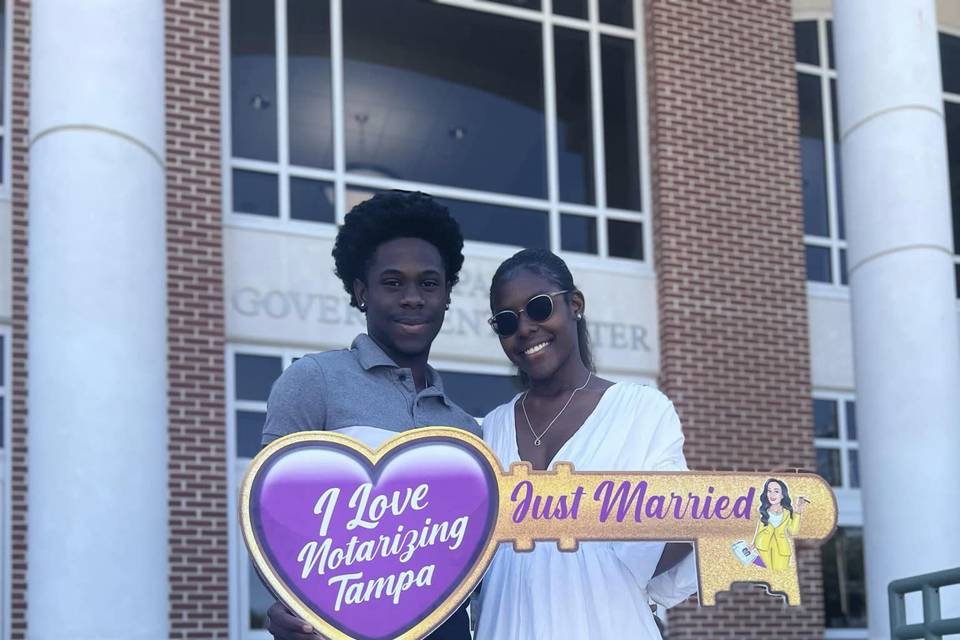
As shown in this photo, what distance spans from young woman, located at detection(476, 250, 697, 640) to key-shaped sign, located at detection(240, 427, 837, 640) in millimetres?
161

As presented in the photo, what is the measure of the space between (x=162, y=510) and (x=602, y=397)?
14.4ft

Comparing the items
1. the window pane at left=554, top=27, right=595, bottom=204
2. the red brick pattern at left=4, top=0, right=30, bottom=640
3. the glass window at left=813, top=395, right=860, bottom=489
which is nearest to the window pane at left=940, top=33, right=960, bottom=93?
the glass window at left=813, top=395, right=860, bottom=489

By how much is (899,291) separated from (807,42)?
5.62 metres

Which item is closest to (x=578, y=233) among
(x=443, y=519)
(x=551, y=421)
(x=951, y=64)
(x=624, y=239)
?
(x=624, y=239)

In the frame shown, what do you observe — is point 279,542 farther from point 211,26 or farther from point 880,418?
point 211,26

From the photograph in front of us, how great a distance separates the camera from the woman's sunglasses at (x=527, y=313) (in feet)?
9.96

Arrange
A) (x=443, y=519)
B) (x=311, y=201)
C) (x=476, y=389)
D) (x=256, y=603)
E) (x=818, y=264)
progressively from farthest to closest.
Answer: (x=818, y=264), (x=476, y=389), (x=311, y=201), (x=256, y=603), (x=443, y=519)

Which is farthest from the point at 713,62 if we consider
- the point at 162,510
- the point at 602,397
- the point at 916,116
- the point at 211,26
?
the point at 602,397

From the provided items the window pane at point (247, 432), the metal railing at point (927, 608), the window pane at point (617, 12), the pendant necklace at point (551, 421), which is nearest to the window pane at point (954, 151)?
the window pane at point (617, 12)

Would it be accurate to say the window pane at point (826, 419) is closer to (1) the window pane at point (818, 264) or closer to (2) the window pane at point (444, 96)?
(1) the window pane at point (818, 264)

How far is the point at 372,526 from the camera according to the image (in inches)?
107

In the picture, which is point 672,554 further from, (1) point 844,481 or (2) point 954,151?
(2) point 954,151

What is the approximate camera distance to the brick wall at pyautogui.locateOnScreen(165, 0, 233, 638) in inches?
367

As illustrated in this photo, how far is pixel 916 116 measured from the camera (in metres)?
8.43
